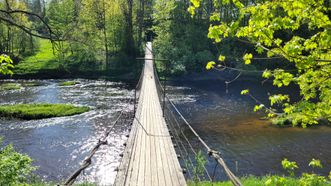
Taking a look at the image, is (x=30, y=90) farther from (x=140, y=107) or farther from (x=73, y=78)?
(x=140, y=107)

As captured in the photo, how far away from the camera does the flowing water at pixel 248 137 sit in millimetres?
14619

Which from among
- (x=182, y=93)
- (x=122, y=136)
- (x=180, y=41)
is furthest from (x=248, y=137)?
(x=180, y=41)

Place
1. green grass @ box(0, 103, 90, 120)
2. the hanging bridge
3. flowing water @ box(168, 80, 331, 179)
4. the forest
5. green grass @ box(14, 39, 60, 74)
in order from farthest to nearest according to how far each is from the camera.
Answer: green grass @ box(14, 39, 60, 74)
green grass @ box(0, 103, 90, 120)
flowing water @ box(168, 80, 331, 179)
the hanging bridge
the forest

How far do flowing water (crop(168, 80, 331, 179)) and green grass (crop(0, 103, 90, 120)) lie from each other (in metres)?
8.47

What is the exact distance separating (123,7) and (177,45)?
9.68 m

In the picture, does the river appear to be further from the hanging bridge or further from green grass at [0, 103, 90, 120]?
the hanging bridge

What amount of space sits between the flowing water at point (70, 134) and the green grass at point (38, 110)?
30.7 inches

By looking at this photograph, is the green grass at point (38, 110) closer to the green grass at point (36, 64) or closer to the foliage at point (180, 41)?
the foliage at point (180, 41)

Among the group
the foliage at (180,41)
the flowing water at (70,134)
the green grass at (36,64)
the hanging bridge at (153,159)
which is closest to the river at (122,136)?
the flowing water at (70,134)

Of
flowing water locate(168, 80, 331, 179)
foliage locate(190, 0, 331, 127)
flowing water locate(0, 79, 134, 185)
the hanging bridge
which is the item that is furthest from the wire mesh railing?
flowing water locate(0, 79, 134, 185)

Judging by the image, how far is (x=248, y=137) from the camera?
18500 mm

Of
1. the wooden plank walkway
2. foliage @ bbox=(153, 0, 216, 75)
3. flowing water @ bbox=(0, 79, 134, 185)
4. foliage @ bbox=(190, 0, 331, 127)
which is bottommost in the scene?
flowing water @ bbox=(0, 79, 134, 185)

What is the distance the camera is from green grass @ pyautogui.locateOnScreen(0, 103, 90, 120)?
22.5m

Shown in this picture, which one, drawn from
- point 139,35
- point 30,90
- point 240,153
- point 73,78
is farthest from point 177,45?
point 240,153
